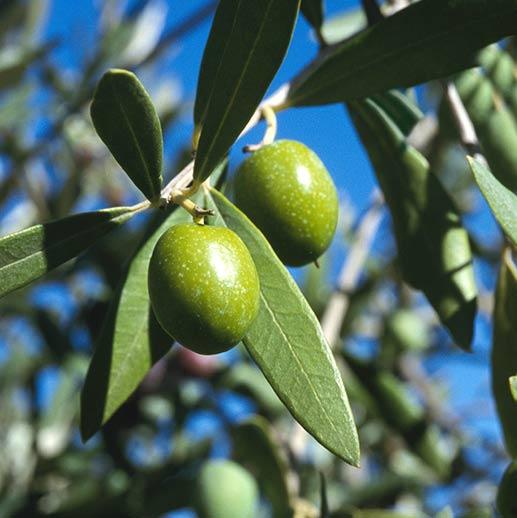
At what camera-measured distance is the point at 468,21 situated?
4.03 ft

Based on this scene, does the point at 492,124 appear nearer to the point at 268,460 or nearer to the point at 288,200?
the point at 288,200

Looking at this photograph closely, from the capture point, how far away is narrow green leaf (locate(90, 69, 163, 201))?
104cm

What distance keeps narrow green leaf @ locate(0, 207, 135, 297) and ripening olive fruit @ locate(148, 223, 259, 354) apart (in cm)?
13

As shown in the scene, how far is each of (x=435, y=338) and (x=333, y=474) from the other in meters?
0.88

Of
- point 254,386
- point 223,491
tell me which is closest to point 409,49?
point 223,491

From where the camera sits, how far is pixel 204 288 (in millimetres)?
1037

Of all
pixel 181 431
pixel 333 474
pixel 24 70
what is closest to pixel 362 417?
pixel 333 474

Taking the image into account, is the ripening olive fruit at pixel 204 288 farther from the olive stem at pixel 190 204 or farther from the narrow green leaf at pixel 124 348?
the narrow green leaf at pixel 124 348

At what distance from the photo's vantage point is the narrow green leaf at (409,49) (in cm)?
122

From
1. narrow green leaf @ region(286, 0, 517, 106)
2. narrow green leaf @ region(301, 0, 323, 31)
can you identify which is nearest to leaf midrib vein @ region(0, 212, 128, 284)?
narrow green leaf @ region(286, 0, 517, 106)

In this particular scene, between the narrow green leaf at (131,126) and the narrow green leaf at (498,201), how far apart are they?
1.30ft

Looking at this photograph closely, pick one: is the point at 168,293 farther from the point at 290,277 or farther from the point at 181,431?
the point at 181,431

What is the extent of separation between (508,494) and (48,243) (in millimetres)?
704

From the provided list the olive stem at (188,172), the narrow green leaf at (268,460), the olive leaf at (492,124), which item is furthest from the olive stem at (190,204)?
the narrow green leaf at (268,460)
